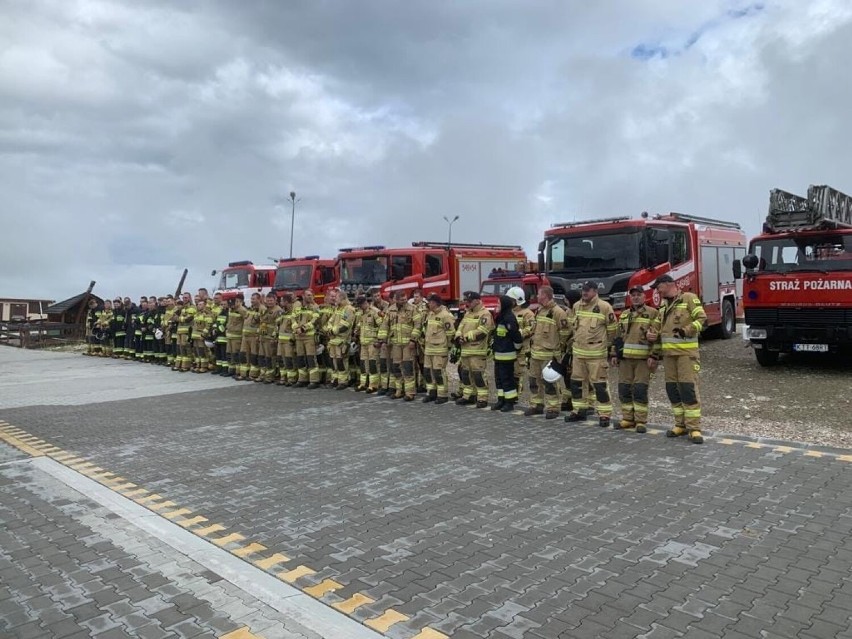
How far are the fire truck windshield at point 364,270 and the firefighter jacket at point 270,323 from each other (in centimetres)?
576

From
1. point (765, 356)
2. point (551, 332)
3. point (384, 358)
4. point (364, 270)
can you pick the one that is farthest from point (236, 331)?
point (765, 356)

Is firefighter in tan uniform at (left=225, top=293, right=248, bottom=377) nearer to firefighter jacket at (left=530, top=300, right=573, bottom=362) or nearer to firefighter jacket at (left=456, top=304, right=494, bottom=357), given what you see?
firefighter jacket at (left=456, top=304, right=494, bottom=357)

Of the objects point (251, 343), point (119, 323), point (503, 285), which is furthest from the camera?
point (119, 323)

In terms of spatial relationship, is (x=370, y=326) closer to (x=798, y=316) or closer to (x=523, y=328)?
(x=523, y=328)

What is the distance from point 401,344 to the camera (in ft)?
35.5

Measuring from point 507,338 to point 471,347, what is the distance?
2.03 ft

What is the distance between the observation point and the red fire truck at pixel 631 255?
1321 centimetres

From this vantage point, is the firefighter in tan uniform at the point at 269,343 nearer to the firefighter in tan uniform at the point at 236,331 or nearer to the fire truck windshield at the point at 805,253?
the firefighter in tan uniform at the point at 236,331

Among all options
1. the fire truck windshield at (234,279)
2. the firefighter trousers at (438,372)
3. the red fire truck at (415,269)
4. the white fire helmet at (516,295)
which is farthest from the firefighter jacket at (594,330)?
the fire truck windshield at (234,279)

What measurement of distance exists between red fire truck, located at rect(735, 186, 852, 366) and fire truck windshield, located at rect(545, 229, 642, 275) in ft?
6.99

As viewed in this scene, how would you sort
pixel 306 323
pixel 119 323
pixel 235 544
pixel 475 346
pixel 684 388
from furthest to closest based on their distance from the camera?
pixel 119 323
pixel 306 323
pixel 475 346
pixel 684 388
pixel 235 544

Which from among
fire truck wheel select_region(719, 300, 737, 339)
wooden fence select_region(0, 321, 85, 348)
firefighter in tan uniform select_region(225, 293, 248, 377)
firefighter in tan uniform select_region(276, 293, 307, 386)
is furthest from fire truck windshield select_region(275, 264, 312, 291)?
fire truck wheel select_region(719, 300, 737, 339)

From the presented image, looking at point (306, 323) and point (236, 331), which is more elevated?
point (306, 323)

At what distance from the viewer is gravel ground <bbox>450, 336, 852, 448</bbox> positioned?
7.90 metres
